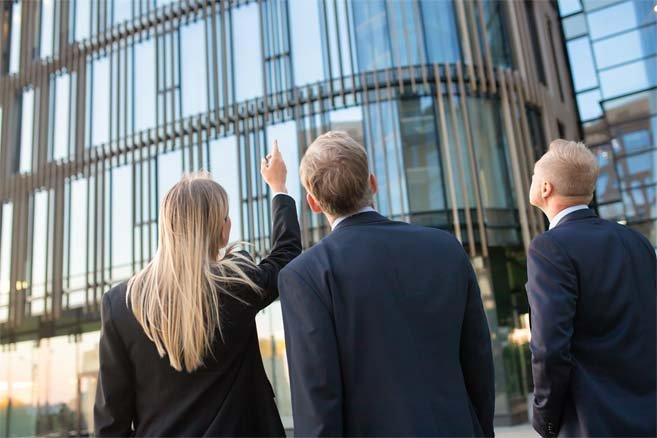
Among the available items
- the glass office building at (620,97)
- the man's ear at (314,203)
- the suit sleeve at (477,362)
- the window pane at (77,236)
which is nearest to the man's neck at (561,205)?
the suit sleeve at (477,362)

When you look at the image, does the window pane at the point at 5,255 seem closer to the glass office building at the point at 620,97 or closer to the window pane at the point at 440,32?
the window pane at the point at 440,32

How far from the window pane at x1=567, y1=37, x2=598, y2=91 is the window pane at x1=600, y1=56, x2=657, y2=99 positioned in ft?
0.95

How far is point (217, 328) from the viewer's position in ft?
6.74

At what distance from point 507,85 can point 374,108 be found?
9.24ft

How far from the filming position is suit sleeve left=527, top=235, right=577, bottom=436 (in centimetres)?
218

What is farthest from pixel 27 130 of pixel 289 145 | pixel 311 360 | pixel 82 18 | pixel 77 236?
pixel 311 360

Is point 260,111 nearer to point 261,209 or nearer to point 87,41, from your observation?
point 261,209

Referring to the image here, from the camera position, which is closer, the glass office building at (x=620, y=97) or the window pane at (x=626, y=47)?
the glass office building at (x=620, y=97)

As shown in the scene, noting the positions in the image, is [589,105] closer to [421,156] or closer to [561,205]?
[421,156]

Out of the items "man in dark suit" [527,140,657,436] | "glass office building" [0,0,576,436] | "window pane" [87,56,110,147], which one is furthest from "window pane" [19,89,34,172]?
"man in dark suit" [527,140,657,436]

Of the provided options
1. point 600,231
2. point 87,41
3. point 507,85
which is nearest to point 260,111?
point 507,85

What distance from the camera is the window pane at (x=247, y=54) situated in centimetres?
1367

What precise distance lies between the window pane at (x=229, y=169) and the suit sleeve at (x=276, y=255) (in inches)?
429

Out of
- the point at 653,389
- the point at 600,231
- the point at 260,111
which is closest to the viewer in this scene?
the point at 653,389
